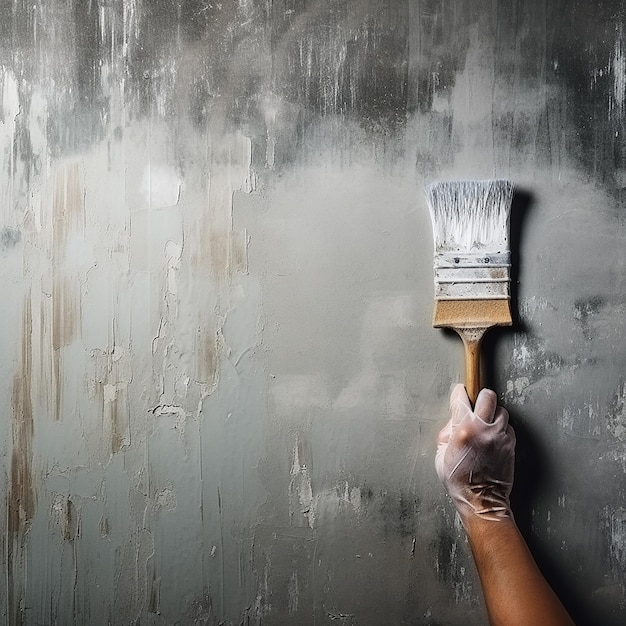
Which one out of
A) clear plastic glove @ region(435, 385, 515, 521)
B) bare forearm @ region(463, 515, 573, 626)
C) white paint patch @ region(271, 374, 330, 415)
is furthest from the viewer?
white paint patch @ region(271, 374, 330, 415)

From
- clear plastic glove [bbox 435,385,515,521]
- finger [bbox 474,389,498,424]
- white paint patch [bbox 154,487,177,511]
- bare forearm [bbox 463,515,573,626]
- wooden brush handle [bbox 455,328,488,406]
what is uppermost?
wooden brush handle [bbox 455,328,488,406]

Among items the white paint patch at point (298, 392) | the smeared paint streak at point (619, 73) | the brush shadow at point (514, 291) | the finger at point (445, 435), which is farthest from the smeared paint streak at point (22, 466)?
the smeared paint streak at point (619, 73)

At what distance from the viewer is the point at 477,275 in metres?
1.53

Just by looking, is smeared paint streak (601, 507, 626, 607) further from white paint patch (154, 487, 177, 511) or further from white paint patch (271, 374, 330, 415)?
white paint patch (154, 487, 177, 511)

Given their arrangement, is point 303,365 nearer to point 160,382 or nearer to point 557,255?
point 160,382

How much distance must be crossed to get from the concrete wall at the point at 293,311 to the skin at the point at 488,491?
0.07m

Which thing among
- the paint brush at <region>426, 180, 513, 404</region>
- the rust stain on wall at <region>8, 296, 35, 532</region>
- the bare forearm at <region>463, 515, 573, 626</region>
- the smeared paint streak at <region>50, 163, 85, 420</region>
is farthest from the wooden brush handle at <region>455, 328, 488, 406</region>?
the rust stain on wall at <region>8, 296, 35, 532</region>

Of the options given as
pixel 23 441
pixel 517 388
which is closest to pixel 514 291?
pixel 517 388

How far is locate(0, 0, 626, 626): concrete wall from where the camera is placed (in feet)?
5.20

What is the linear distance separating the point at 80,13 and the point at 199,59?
34 centimetres

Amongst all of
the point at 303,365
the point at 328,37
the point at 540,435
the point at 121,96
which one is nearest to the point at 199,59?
the point at 121,96

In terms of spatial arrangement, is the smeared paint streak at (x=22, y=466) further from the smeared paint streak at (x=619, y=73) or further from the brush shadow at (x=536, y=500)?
the smeared paint streak at (x=619, y=73)

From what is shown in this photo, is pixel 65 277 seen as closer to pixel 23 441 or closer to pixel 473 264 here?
pixel 23 441

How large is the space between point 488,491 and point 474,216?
663 mm
